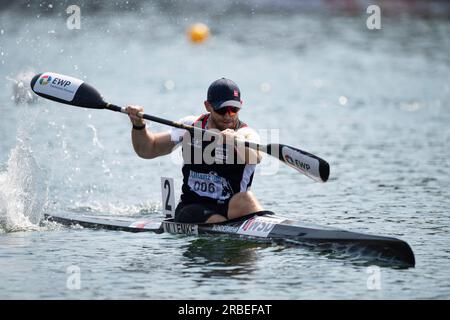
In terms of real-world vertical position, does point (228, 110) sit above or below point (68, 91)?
below

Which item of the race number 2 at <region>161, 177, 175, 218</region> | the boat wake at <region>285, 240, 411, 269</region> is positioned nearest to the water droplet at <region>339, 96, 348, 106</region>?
the race number 2 at <region>161, 177, 175, 218</region>

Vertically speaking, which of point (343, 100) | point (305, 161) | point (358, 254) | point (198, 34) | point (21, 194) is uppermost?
point (198, 34)

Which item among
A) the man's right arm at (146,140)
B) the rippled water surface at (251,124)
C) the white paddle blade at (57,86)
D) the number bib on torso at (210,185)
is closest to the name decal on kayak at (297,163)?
the number bib on torso at (210,185)

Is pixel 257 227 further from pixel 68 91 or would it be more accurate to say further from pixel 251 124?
pixel 251 124

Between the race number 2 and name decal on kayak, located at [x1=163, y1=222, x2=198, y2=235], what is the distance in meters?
Answer: 0.22

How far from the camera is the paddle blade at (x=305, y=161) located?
1090 cm

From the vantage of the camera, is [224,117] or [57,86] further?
[57,86]

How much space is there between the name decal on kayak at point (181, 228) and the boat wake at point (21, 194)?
6.22 ft

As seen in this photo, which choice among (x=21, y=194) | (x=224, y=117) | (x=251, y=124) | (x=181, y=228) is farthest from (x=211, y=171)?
(x=251, y=124)

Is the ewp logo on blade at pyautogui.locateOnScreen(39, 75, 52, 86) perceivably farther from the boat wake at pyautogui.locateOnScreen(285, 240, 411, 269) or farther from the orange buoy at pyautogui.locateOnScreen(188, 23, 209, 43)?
the orange buoy at pyautogui.locateOnScreen(188, 23, 209, 43)

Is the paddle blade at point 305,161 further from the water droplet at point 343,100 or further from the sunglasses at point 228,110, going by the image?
the water droplet at point 343,100

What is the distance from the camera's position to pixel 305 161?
1116 centimetres

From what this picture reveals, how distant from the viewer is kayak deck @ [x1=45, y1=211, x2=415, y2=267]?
10.5 m

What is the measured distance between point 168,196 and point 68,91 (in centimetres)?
201
